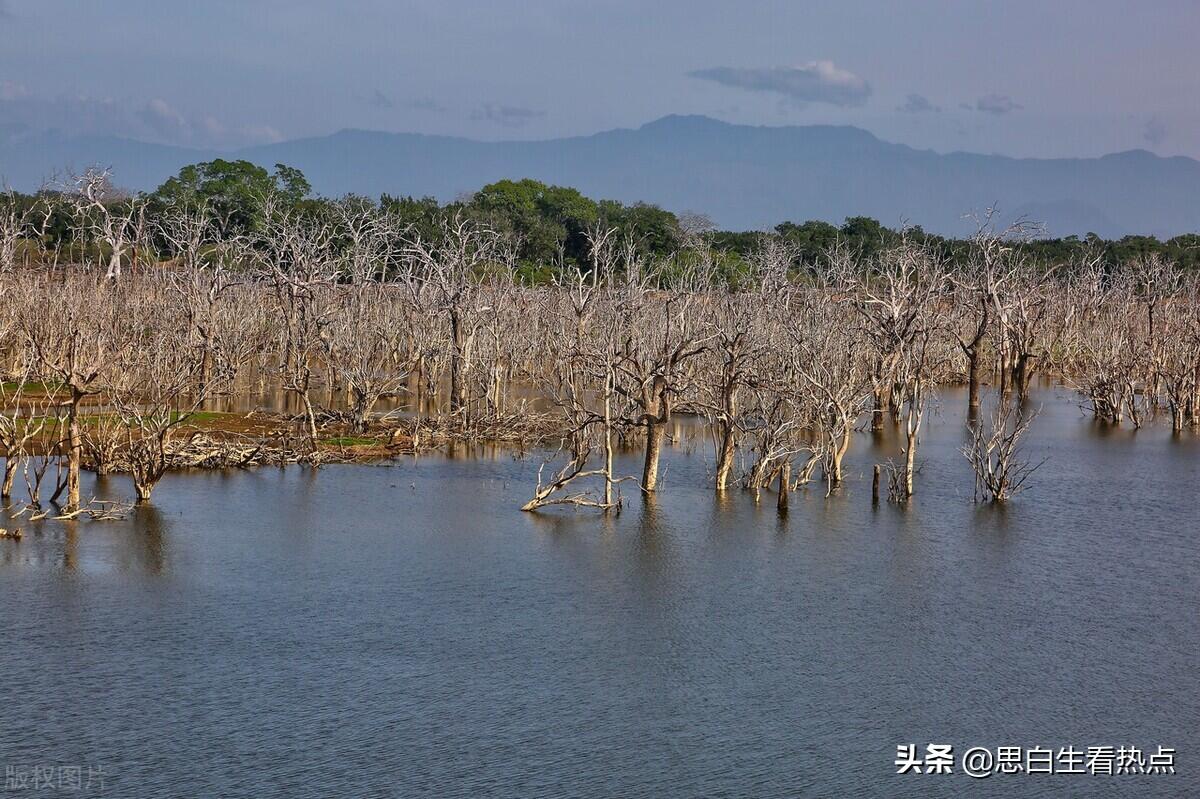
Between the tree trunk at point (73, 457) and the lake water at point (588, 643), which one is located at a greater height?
the tree trunk at point (73, 457)

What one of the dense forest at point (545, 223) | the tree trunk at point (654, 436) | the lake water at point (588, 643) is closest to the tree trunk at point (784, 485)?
the lake water at point (588, 643)

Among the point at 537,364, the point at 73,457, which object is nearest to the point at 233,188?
the point at 537,364

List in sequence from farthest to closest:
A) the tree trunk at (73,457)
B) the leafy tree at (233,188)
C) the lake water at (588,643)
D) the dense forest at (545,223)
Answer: the leafy tree at (233,188) < the dense forest at (545,223) < the tree trunk at (73,457) < the lake water at (588,643)

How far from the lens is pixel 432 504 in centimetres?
2456

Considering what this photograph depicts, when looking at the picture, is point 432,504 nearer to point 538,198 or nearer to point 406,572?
point 406,572

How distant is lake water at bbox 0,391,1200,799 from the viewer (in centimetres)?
1295

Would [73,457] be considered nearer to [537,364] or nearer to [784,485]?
[784,485]

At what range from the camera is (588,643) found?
648 inches

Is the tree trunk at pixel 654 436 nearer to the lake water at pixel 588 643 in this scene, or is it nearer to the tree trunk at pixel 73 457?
the lake water at pixel 588 643

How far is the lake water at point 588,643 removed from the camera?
1295cm

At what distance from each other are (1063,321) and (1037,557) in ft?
120

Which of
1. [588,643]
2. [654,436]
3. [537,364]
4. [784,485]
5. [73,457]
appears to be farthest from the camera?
[537,364]

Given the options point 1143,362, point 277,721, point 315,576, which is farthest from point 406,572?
point 1143,362

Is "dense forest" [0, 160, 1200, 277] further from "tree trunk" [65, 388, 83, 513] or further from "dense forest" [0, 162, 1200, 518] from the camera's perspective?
"tree trunk" [65, 388, 83, 513]
